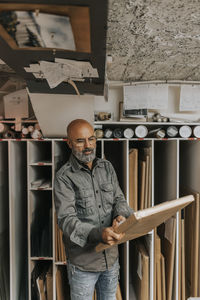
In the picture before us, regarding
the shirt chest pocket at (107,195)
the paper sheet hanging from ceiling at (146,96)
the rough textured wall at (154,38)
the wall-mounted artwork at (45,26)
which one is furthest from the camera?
the paper sheet hanging from ceiling at (146,96)

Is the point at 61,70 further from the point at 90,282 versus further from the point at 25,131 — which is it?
the point at 90,282

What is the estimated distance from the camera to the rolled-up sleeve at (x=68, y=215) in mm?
1193

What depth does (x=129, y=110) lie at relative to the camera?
86.9 inches

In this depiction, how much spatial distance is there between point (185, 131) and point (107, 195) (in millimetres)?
964

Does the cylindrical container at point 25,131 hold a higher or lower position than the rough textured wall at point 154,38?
lower

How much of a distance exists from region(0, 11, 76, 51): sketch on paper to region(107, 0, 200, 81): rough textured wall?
0.36 meters

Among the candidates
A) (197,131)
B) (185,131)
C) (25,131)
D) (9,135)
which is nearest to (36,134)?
(25,131)

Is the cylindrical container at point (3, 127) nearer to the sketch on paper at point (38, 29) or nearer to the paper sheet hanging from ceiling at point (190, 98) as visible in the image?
the sketch on paper at point (38, 29)

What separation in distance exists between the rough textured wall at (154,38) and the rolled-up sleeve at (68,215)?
996 mm

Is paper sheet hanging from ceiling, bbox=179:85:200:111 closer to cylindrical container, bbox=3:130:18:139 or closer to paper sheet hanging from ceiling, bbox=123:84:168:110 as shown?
paper sheet hanging from ceiling, bbox=123:84:168:110

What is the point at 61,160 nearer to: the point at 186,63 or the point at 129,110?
the point at 129,110

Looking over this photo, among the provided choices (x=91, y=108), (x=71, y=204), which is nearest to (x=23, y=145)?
(x=91, y=108)

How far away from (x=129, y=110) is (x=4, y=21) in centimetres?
162

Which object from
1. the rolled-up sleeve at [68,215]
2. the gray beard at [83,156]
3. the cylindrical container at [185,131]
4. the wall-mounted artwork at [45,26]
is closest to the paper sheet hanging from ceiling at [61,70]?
the wall-mounted artwork at [45,26]
